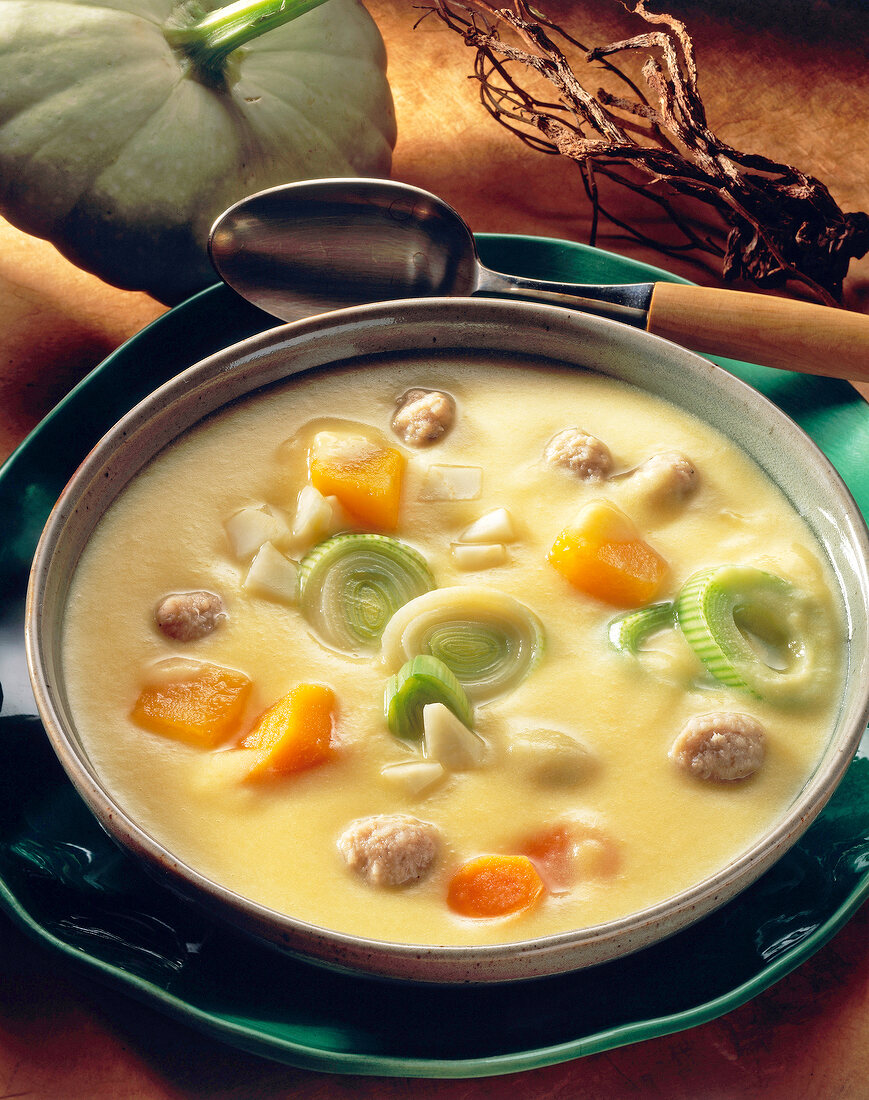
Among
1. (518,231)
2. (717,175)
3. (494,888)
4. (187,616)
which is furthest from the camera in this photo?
(518,231)

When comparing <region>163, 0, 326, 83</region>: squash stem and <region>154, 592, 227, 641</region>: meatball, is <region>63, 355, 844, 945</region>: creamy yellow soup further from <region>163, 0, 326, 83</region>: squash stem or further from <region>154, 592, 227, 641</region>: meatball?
<region>163, 0, 326, 83</region>: squash stem

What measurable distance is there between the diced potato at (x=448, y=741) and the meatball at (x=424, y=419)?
60 cm

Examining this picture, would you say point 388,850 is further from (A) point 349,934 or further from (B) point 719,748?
(B) point 719,748

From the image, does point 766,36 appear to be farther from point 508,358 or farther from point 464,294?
point 508,358

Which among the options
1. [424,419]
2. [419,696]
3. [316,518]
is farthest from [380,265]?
[419,696]

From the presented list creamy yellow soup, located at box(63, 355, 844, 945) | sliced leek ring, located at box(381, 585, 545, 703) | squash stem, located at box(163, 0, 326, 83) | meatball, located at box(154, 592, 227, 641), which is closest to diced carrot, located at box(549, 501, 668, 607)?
creamy yellow soup, located at box(63, 355, 844, 945)

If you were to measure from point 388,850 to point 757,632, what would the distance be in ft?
2.39

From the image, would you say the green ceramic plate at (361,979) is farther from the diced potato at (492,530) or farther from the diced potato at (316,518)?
the diced potato at (492,530)

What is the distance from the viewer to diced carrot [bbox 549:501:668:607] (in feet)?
5.70

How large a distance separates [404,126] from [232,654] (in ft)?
6.64

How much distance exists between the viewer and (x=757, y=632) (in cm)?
173

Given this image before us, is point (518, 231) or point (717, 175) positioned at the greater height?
point (717, 175)

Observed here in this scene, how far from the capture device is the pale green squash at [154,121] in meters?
2.25

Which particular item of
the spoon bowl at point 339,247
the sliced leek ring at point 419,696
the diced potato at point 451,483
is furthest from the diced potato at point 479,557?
the spoon bowl at point 339,247
